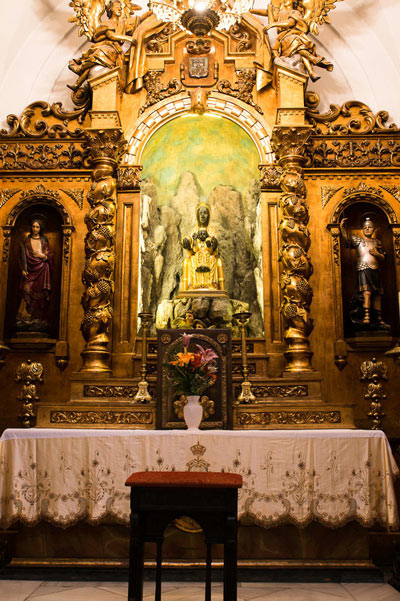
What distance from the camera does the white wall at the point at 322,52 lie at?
9.19 metres

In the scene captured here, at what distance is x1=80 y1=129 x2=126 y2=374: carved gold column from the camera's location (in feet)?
24.4

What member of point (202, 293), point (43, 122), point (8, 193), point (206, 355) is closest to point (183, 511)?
point (206, 355)

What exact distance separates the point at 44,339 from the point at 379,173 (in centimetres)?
508

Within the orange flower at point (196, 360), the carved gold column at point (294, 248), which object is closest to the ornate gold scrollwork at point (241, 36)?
the carved gold column at point (294, 248)

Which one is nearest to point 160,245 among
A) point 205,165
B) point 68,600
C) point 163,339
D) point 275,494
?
point 205,165

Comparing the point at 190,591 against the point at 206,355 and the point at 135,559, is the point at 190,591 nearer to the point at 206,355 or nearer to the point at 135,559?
the point at 135,559

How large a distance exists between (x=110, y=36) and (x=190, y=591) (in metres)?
7.09

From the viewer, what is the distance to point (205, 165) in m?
9.25

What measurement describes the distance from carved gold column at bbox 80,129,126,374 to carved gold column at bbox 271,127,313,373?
A: 2.18m

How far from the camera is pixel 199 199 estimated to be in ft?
30.0

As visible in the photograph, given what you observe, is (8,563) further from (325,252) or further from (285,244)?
(325,252)

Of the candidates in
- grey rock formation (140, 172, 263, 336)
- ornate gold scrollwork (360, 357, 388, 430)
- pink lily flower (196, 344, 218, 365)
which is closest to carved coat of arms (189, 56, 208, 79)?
grey rock formation (140, 172, 263, 336)

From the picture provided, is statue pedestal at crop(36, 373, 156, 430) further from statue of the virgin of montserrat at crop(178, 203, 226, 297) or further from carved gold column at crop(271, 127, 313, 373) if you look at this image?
statue of the virgin of montserrat at crop(178, 203, 226, 297)

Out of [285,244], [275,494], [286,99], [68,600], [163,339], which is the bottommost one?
[68,600]
